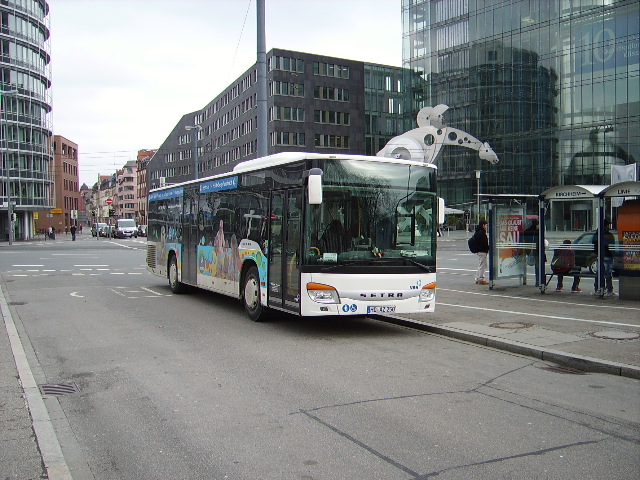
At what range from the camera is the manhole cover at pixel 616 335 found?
30.2 feet

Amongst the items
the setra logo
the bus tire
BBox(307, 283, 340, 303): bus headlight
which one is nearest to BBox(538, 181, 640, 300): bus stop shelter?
the setra logo

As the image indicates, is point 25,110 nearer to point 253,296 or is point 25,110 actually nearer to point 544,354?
point 253,296

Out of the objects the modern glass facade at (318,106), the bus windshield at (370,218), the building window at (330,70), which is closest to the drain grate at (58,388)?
the bus windshield at (370,218)

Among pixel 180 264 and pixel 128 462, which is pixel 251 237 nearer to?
pixel 180 264

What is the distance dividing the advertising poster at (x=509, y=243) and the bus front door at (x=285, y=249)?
7.80 m

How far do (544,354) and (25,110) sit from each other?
233ft

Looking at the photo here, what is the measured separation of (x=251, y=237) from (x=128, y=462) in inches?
285

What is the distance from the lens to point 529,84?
64500mm

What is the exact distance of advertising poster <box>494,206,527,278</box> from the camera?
652 inches

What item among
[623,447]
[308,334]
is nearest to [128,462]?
[623,447]

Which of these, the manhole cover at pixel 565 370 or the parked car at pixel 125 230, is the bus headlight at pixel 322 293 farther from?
the parked car at pixel 125 230

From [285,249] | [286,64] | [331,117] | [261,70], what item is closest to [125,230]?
[286,64]

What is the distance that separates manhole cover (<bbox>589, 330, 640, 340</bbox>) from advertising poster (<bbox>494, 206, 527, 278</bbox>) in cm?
679

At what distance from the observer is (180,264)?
16.2m
